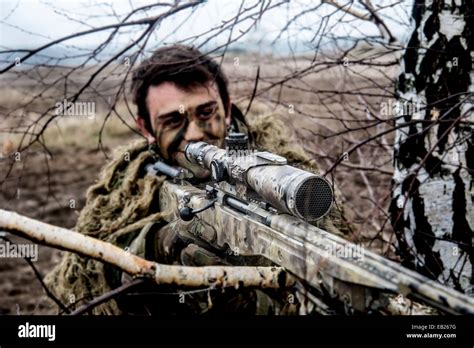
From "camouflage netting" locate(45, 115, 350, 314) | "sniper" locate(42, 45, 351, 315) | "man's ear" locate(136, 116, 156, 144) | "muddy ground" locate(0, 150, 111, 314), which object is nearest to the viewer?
"sniper" locate(42, 45, 351, 315)

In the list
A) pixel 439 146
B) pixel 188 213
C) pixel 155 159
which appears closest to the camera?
pixel 188 213

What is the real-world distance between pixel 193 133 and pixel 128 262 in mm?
1297

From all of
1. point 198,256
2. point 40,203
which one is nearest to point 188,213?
point 198,256

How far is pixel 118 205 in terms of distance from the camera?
3.06 m

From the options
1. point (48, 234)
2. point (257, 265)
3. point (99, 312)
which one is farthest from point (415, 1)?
point (99, 312)

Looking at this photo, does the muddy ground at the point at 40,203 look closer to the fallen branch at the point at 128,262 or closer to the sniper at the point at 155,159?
the sniper at the point at 155,159

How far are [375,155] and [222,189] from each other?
171cm

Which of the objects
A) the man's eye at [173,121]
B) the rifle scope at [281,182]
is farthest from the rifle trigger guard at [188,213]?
the man's eye at [173,121]

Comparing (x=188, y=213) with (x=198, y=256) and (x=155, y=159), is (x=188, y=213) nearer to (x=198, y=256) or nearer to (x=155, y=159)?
(x=198, y=256)

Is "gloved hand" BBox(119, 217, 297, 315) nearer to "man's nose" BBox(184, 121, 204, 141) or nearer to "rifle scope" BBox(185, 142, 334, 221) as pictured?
"rifle scope" BBox(185, 142, 334, 221)

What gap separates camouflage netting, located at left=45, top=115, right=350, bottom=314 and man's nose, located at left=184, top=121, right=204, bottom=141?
0.21m

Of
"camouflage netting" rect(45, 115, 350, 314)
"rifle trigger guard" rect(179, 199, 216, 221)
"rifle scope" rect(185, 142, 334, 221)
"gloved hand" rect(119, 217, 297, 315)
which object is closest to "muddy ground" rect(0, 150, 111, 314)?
"camouflage netting" rect(45, 115, 350, 314)

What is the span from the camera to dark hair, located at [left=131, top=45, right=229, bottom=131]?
2777 millimetres

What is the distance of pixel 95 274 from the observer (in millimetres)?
3002
